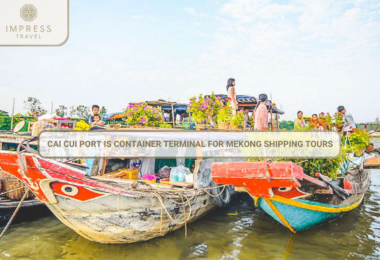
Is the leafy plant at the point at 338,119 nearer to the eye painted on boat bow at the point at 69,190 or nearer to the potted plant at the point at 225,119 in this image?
the potted plant at the point at 225,119

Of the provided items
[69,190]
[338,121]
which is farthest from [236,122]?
[69,190]

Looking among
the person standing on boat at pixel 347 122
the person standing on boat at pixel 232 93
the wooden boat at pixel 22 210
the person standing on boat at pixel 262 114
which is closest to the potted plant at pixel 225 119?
the person standing on boat at pixel 232 93

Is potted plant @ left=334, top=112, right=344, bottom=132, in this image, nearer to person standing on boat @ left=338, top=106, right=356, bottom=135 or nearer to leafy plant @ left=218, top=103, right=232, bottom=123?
person standing on boat @ left=338, top=106, right=356, bottom=135

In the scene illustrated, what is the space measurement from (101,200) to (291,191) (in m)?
3.33

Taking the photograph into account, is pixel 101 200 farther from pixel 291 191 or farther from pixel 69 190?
pixel 291 191

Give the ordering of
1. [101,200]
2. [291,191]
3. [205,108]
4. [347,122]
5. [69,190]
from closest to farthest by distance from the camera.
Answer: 1. [69,190]
2. [101,200]
3. [291,191]
4. [347,122]
5. [205,108]

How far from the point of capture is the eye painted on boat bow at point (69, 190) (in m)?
4.08

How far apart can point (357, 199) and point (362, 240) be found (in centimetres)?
109

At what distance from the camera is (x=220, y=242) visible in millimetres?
5320

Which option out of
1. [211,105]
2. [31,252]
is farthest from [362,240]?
[31,252]

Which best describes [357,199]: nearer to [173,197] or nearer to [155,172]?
[173,197]

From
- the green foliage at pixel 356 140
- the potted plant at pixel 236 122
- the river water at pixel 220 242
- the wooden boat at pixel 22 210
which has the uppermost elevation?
the potted plant at pixel 236 122

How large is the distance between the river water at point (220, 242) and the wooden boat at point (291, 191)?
0.44 meters

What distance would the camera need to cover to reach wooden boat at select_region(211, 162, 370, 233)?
3855mm
